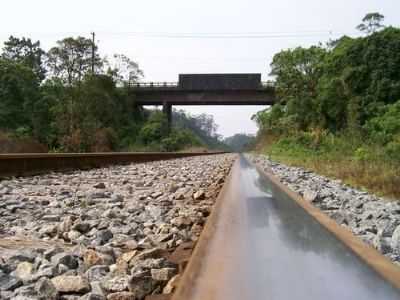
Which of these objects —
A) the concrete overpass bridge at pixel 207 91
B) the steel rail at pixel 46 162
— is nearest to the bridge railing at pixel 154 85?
the concrete overpass bridge at pixel 207 91

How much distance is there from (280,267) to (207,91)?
177 feet

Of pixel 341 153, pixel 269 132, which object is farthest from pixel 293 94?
pixel 341 153

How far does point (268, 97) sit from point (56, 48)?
25.5 m

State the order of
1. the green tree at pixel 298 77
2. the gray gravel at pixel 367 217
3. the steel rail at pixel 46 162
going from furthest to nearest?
the green tree at pixel 298 77
the steel rail at pixel 46 162
the gray gravel at pixel 367 217

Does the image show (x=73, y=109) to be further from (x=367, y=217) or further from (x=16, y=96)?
(x=367, y=217)

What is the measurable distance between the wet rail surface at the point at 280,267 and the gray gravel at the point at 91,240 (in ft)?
0.83

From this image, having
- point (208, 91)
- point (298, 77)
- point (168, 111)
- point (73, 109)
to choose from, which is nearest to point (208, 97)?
point (208, 91)

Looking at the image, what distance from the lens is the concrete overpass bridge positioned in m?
54.8

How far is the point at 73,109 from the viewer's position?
2780 cm

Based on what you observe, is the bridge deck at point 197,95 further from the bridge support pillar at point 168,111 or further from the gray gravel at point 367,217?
the gray gravel at point 367,217

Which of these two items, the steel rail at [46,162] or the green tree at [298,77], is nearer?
the steel rail at [46,162]

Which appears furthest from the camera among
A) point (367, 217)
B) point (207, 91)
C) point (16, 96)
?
point (207, 91)

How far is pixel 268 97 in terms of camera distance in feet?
179

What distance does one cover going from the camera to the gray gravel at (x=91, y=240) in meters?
1.97
